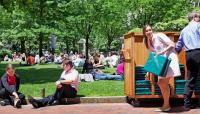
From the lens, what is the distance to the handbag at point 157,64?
11023mm

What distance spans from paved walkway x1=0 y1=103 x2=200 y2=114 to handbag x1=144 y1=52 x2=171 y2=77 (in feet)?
2.88

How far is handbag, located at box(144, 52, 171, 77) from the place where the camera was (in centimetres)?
1102

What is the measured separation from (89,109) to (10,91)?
2.17m

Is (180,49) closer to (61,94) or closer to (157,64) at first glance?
(157,64)

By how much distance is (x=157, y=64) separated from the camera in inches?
437

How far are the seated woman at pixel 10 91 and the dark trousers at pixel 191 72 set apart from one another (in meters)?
3.98

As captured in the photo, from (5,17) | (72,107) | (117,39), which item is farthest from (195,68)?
(117,39)

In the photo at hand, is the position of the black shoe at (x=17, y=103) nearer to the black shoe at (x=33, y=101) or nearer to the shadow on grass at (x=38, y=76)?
the black shoe at (x=33, y=101)

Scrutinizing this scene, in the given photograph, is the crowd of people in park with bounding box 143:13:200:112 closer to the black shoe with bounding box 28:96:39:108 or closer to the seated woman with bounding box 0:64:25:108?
the black shoe with bounding box 28:96:39:108

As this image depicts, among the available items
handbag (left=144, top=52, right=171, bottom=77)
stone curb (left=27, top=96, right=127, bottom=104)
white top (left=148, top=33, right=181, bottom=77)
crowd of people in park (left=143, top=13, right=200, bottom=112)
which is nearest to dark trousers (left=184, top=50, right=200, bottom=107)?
crowd of people in park (left=143, top=13, right=200, bottom=112)

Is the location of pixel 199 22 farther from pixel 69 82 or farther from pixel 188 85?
pixel 69 82

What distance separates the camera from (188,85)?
11.4 meters

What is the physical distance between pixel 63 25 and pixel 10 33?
7918 millimetres

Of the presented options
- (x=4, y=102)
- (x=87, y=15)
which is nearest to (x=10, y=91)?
(x=4, y=102)
